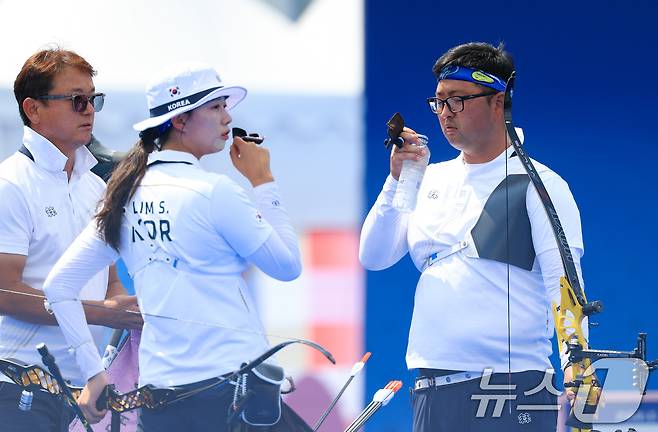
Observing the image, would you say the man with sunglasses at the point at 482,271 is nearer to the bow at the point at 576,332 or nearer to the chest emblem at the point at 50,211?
the bow at the point at 576,332

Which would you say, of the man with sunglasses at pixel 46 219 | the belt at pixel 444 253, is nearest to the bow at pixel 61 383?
the man with sunglasses at pixel 46 219

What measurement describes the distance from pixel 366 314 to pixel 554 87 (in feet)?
3.87

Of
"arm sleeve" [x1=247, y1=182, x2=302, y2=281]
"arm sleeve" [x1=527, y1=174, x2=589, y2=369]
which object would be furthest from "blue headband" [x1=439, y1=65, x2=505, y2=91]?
"arm sleeve" [x1=247, y1=182, x2=302, y2=281]

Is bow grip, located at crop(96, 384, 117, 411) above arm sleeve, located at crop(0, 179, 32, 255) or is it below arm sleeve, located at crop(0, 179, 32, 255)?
below

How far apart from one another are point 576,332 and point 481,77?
0.71m

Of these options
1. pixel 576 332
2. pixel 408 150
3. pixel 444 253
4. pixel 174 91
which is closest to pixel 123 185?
pixel 174 91

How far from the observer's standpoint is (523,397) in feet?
9.56

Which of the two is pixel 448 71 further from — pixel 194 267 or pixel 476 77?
pixel 194 267

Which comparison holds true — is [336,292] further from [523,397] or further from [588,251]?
[523,397]

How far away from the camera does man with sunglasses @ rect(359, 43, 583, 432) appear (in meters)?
2.90

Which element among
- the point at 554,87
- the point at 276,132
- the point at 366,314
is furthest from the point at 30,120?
the point at 276,132

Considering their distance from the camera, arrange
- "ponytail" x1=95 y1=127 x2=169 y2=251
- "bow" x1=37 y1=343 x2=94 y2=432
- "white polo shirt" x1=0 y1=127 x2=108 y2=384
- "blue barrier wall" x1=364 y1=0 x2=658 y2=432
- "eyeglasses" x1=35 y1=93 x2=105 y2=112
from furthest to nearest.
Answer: "blue barrier wall" x1=364 y1=0 x2=658 y2=432
"eyeglasses" x1=35 y1=93 x2=105 y2=112
"white polo shirt" x1=0 y1=127 x2=108 y2=384
"bow" x1=37 y1=343 x2=94 y2=432
"ponytail" x1=95 y1=127 x2=169 y2=251

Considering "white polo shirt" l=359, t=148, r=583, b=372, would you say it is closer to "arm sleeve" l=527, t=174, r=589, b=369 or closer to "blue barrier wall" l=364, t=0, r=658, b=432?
"arm sleeve" l=527, t=174, r=589, b=369

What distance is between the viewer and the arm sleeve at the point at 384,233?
3.08 metres
